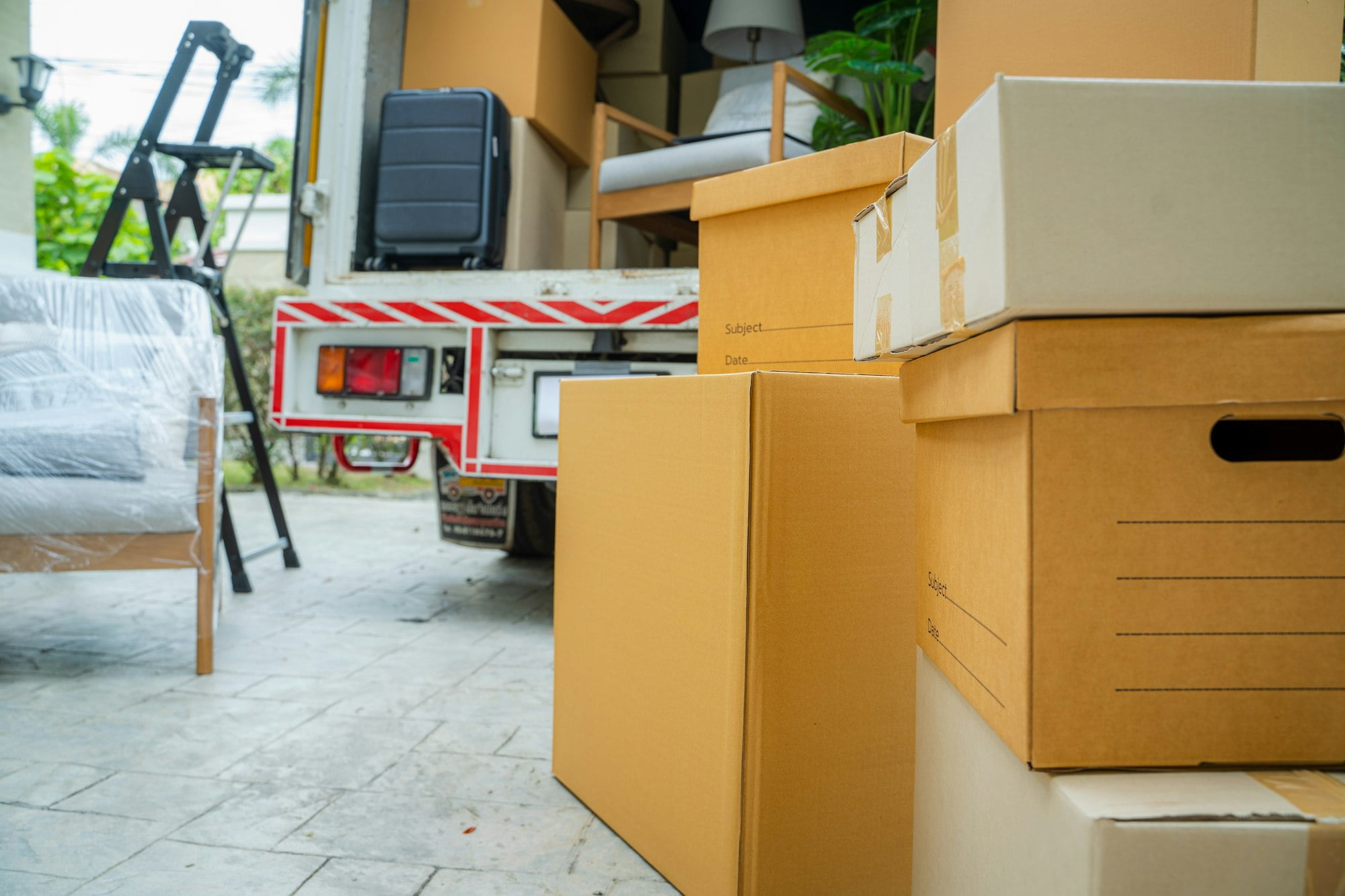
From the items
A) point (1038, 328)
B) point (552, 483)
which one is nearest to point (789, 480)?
point (1038, 328)

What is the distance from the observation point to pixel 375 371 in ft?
8.28

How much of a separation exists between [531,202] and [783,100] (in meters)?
0.87

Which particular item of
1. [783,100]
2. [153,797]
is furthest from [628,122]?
[153,797]

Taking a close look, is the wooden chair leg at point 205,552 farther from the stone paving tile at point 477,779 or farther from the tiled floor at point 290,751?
the stone paving tile at point 477,779

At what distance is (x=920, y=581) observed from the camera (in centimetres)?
98

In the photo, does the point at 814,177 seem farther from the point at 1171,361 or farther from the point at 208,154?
the point at 208,154

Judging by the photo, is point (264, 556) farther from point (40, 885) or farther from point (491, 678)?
point (40, 885)

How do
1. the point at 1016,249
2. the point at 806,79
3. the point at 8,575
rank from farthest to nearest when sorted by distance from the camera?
the point at 8,575, the point at 806,79, the point at 1016,249

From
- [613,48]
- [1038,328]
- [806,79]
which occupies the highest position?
[613,48]

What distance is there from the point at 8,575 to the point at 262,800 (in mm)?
2452

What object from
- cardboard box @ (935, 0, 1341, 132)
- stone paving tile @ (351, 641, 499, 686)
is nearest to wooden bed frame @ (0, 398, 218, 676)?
stone paving tile @ (351, 641, 499, 686)

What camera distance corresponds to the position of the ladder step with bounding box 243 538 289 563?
2.93 metres

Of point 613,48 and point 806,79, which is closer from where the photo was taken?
point 806,79

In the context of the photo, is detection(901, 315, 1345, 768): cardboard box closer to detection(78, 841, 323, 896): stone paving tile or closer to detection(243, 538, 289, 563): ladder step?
detection(78, 841, 323, 896): stone paving tile
